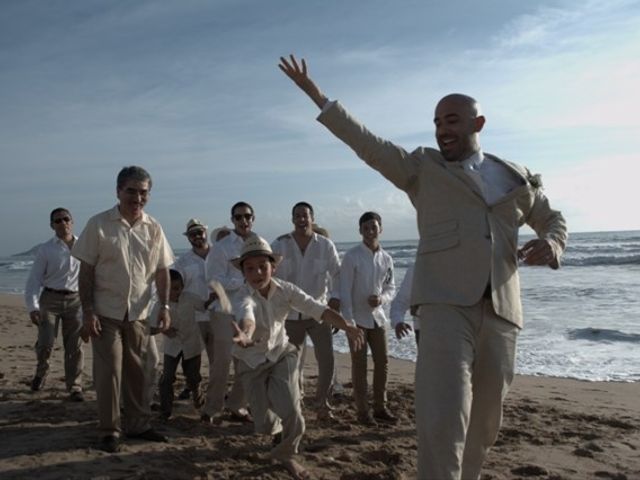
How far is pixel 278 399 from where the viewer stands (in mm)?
4758

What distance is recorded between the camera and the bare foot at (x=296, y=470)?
4.57 meters

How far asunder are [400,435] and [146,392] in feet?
7.56

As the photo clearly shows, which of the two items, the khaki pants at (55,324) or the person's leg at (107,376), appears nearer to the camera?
the person's leg at (107,376)

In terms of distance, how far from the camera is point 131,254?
207 inches

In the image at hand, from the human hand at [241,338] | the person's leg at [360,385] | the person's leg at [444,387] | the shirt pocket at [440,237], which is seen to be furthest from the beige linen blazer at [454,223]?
the person's leg at [360,385]

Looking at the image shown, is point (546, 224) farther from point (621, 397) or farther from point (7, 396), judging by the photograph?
point (7, 396)

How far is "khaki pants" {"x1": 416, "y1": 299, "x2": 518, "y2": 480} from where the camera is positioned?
9.68 ft

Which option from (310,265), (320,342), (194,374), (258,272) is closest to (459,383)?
(258,272)

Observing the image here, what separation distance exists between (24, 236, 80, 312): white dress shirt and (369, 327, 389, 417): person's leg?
373cm

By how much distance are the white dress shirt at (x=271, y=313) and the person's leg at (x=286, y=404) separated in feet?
0.36

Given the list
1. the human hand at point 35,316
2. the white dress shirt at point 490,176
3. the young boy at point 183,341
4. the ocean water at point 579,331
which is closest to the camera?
the white dress shirt at point 490,176

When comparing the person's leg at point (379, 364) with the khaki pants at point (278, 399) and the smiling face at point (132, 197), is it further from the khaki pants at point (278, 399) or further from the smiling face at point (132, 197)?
the smiling face at point (132, 197)

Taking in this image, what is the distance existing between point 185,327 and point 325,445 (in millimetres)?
2059

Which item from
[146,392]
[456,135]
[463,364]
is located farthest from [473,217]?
Answer: [146,392]
